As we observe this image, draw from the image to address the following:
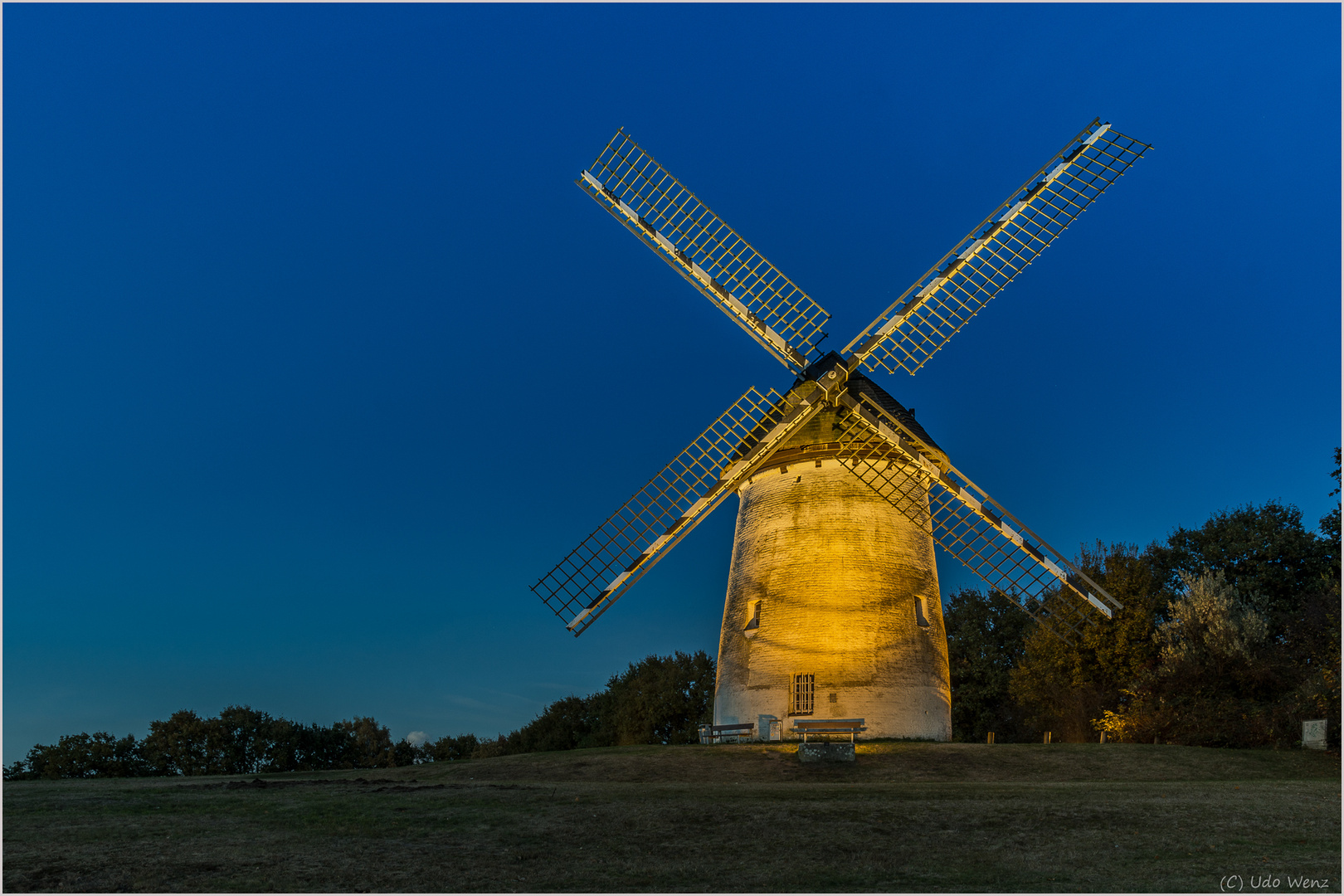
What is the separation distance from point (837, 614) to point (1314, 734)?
1097 centimetres

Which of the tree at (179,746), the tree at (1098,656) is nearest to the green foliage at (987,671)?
the tree at (1098,656)

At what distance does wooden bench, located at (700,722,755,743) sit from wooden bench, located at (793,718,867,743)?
1457 millimetres

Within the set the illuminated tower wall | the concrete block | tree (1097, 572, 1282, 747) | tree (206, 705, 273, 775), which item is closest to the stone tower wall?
the illuminated tower wall

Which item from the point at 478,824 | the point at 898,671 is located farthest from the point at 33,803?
the point at 898,671

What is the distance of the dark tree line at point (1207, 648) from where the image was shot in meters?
23.2

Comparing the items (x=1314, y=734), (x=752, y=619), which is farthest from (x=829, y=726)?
(x=1314, y=734)

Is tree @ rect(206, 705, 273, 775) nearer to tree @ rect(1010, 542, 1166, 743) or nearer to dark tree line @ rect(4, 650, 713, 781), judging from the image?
dark tree line @ rect(4, 650, 713, 781)

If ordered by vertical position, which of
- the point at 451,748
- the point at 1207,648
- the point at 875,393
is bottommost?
the point at 451,748

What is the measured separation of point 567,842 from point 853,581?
45.6 feet

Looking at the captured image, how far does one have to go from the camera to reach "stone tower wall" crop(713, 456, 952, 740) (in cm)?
2275

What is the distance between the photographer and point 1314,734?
808 inches

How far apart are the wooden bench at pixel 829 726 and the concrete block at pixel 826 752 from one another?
8.44 ft

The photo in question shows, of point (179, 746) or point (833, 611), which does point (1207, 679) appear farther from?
point (179, 746)

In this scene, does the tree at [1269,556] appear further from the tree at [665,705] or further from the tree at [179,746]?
the tree at [179,746]
